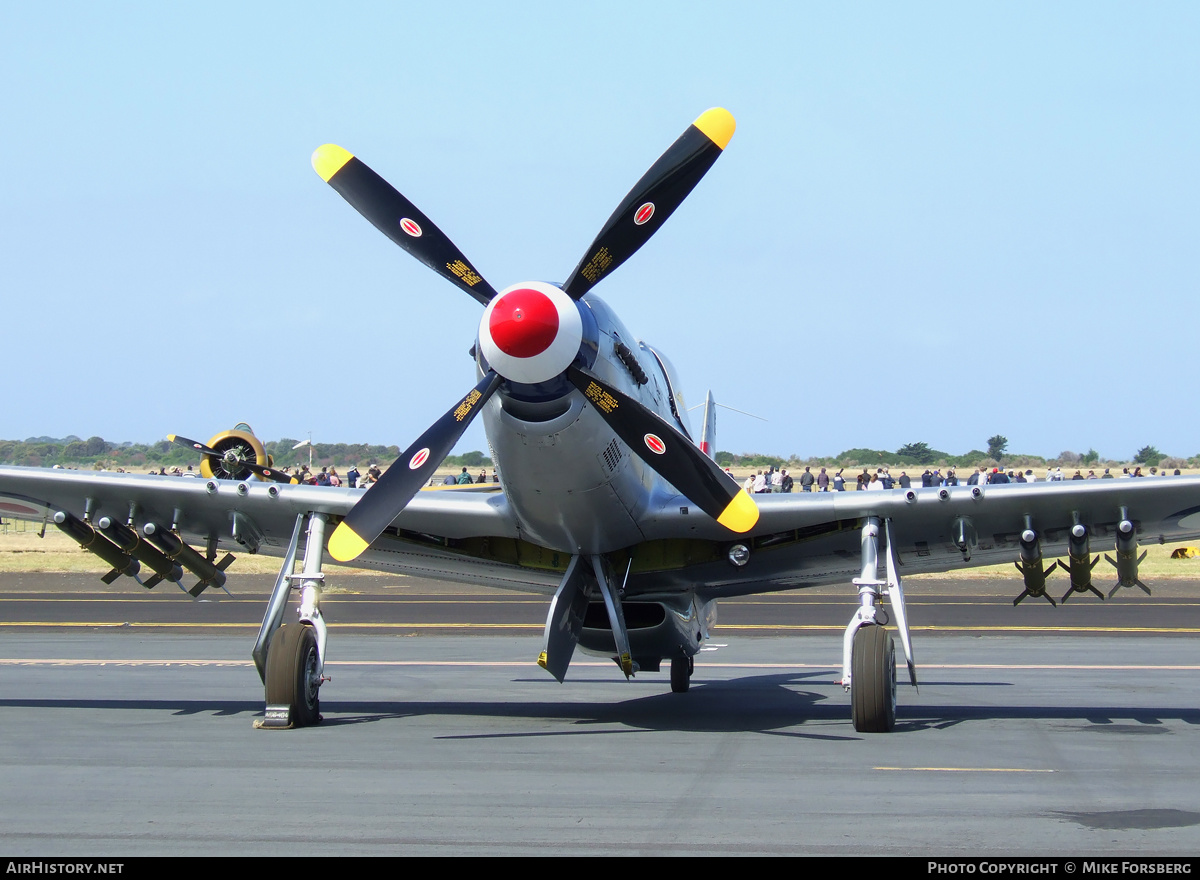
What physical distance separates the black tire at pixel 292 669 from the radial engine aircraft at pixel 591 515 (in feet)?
0.07

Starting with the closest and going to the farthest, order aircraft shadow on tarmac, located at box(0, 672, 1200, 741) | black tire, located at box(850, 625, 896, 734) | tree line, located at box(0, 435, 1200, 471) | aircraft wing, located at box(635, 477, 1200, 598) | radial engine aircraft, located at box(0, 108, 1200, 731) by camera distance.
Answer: radial engine aircraft, located at box(0, 108, 1200, 731) < black tire, located at box(850, 625, 896, 734) < aircraft wing, located at box(635, 477, 1200, 598) < aircraft shadow on tarmac, located at box(0, 672, 1200, 741) < tree line, located at box(0, 435, 1200, 471)

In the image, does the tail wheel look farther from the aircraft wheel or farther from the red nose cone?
the red nose cone

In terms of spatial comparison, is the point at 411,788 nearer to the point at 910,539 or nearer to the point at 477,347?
the point at 477,347

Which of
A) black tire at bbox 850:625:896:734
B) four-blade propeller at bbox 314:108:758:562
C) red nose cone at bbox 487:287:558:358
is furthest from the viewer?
black tire at bbox 850:625:896:734

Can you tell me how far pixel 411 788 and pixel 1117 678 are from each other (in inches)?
451

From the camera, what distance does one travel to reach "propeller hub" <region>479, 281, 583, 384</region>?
9.68 m

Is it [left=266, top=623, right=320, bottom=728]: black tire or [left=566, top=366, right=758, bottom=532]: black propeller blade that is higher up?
[left=566, top=366, right=758, bottom=532]: black propeller blade

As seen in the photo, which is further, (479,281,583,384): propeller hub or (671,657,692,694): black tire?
(671,657,692,694): black tire

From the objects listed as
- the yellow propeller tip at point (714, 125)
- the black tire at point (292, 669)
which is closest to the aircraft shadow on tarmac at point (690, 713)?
the black tire at point (292, 669)

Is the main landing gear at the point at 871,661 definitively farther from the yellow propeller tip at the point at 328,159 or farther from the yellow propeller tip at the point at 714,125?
the yellow propeller tip at the point at 328,159

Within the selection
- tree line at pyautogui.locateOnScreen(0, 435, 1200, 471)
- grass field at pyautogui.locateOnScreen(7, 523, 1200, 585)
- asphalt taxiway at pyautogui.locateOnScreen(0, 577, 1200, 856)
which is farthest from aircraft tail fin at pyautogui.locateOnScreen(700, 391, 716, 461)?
tree line at pyautogui.locateOnScreen(0, 435, 1200, 471)

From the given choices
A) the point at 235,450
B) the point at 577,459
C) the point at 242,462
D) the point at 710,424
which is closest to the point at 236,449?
the point at 235,450

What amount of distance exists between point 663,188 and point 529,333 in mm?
2148

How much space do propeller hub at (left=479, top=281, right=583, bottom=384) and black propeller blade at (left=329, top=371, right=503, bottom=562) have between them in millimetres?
650
